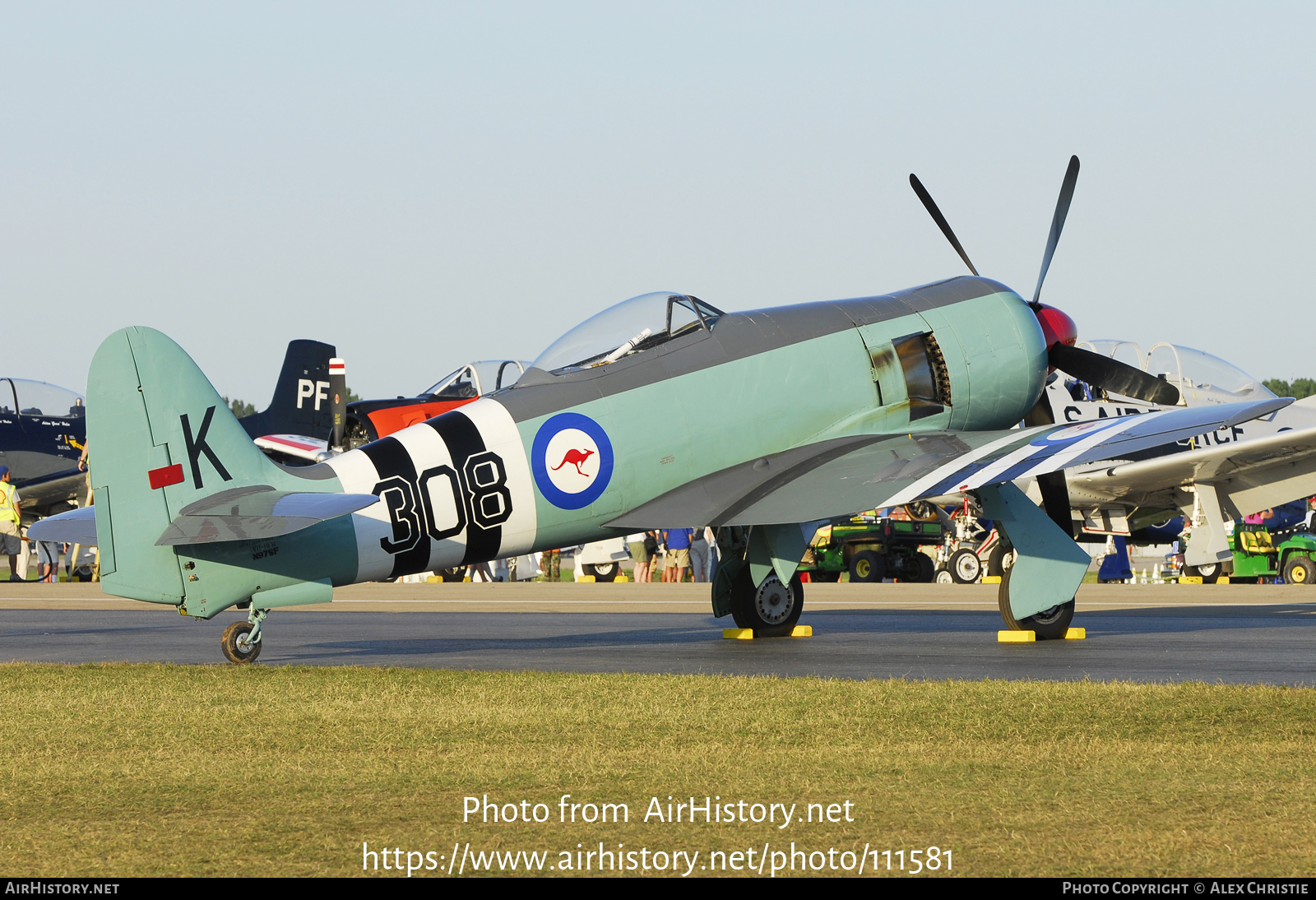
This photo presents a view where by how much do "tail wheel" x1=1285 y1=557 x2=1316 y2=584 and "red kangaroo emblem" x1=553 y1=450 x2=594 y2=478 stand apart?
60.5ft

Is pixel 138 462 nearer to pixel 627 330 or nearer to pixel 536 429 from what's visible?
pixel 536 429

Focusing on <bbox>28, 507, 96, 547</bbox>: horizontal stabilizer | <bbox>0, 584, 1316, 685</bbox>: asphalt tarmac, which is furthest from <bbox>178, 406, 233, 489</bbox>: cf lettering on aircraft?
<bbox>0, 584, 1316, 685</bbox>: asphalt tarmac

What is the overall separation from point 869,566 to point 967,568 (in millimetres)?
2976

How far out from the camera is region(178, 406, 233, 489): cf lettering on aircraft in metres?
9.64

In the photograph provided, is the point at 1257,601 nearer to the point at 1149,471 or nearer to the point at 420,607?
the point at 1149,471

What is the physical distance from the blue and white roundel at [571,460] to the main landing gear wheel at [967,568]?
16.7 metres

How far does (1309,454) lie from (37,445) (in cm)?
2707

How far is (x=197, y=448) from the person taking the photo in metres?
9.66

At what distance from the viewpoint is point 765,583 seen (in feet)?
42.9

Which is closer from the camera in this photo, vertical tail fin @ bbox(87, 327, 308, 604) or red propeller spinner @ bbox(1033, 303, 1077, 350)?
vertical tail fin @ bbox(87, 327, 308, 604)

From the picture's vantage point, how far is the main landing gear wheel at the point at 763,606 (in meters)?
12.9

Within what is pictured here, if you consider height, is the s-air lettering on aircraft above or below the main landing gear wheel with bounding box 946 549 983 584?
above

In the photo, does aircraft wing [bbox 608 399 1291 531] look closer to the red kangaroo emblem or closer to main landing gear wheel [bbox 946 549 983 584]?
the red kangaroo emblem
